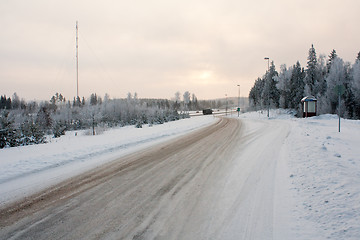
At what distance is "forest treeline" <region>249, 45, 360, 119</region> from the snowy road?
31.6m

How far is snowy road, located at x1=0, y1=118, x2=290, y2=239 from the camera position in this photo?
329cm

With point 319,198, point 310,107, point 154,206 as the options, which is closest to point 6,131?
point 154,206

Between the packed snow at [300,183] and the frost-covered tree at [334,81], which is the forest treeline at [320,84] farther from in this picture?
the packed snow at [300,183]

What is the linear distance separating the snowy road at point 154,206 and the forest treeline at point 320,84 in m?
31.6

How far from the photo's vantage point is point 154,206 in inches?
163

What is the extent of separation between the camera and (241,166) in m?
7.00

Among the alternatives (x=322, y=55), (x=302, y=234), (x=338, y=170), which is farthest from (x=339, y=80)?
(x=302, y=234)

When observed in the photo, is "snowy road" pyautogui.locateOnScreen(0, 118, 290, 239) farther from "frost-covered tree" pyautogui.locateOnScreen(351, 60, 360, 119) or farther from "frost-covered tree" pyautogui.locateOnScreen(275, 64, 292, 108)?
"frost-covered tree" pyautogui.locateOnScreen(275, 64, 292, 108)

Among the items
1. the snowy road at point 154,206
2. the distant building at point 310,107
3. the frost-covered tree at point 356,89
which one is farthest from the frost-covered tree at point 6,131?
the frost-covered tree at point 356,89

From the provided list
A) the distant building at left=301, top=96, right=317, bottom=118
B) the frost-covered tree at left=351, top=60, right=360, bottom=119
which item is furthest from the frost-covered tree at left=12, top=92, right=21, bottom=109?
the frost-covered tree at left=351, top=60, right=360, bottom=119

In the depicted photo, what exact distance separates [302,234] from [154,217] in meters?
2.45

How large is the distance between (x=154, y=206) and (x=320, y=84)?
63508mm

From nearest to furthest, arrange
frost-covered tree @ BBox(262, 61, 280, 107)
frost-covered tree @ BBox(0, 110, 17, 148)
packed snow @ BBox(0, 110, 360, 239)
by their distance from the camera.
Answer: packed snow @ BBox(0, 110, 360, 239) < frost-covered tree @ BBox(0, 110, 17, 148) < frost-covered tree @ BBox(262, 61, 280, 107)

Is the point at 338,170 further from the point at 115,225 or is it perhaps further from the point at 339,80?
the point at 339,80
